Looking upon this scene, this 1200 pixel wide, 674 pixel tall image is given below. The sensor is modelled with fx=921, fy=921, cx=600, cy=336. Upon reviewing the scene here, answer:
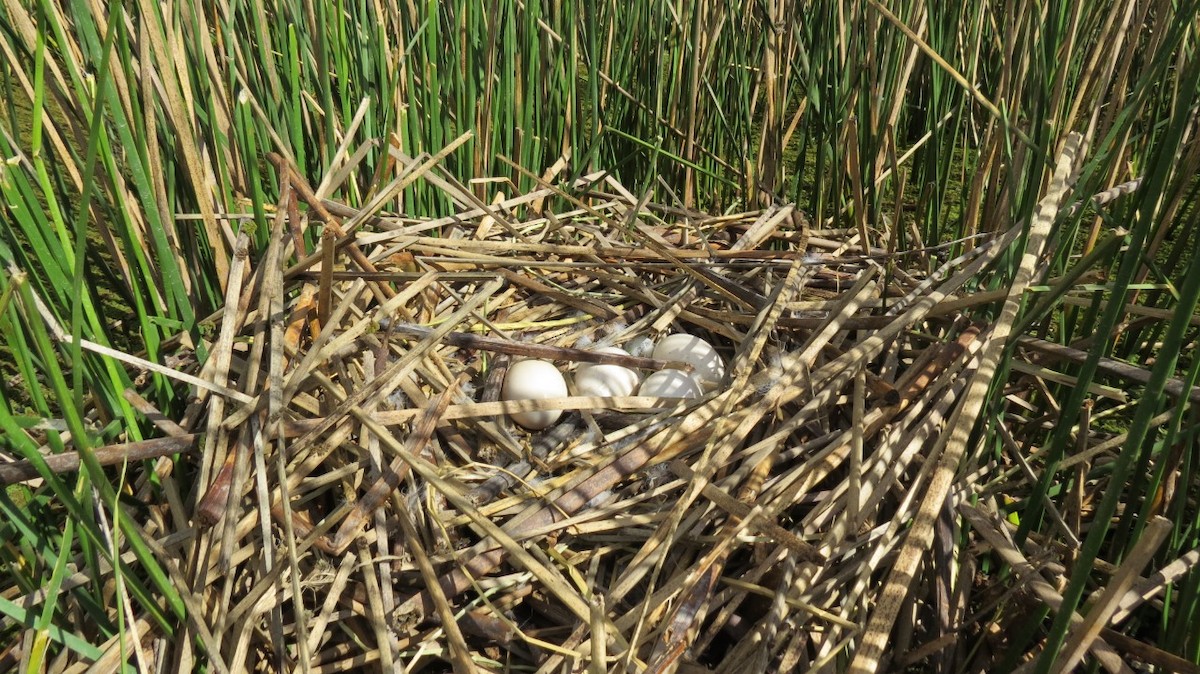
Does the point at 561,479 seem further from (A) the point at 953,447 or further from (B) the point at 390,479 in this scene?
(A) the point at 953,447

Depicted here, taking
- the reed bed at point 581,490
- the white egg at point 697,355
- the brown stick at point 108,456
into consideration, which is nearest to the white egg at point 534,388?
the reed bed at point 581,490

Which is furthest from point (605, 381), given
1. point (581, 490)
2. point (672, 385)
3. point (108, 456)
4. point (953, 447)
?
point (108, 456)

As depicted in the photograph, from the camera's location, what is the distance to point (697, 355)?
46.9 inches

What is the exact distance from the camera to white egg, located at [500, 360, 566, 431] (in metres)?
1.11

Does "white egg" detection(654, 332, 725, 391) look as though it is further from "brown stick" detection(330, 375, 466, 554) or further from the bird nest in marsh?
"brown stick" detection(330, 375, 466, 554)

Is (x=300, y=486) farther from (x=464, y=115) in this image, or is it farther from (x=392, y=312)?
(x=464, y=115)

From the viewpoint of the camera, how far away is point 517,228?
4.88 feet

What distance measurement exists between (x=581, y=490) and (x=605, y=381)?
0.19 metres

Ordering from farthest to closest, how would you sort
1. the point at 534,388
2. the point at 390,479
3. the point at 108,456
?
1. the point at 534,388
2. the point at 390,479
3. the point at 108,456

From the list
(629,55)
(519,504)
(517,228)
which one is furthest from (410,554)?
(629,55)

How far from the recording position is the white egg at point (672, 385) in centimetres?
116

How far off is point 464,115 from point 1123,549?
3.83 feet

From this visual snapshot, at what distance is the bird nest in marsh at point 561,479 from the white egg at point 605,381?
2cm

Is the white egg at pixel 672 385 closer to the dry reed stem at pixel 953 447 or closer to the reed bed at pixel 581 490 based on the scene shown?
the reed bed at pixel 581 490
